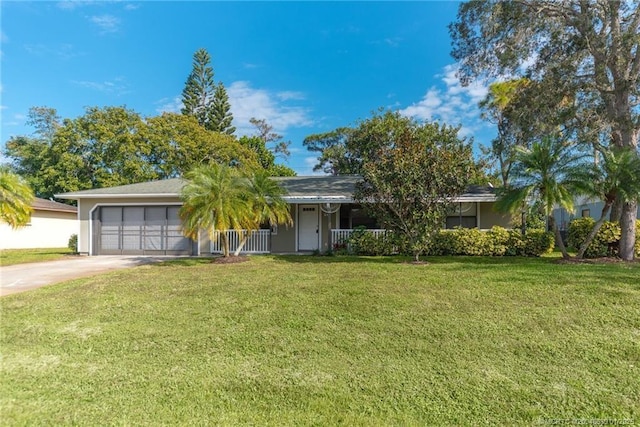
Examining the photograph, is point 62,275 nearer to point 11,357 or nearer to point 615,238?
point 11,357

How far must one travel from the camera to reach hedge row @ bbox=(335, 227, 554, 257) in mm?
11656

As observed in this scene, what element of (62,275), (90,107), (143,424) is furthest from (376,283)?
(90,107)

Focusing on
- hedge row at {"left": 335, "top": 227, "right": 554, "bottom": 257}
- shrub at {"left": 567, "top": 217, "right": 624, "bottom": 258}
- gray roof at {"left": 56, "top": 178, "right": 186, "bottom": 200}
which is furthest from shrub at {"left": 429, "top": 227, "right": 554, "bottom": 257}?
gray roof at {"left": 56, "top": 178, "right": 186, "bottom": 200}

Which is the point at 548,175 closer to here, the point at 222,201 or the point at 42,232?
the point at 222,201

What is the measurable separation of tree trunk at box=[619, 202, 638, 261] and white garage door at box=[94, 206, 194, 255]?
14.9 metres

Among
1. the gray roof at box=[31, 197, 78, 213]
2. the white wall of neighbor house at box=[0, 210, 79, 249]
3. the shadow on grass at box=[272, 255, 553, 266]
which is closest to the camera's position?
the shadow on grass at box=[272, 255, 553, 266]

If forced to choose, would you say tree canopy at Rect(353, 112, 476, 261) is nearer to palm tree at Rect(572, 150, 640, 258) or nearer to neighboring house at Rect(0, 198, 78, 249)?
palm tree at Rect(572, 150, 640, 258)

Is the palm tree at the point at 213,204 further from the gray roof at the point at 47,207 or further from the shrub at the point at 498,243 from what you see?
the gray roof at the point at 47,207

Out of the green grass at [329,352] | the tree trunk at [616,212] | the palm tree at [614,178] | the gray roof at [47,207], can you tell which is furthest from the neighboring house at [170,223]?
the gray roof at [47,207]

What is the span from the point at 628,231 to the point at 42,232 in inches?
1088

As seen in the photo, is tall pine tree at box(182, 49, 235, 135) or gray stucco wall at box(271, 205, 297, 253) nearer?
gray stucco wall at box(271, 205, 297, 253)

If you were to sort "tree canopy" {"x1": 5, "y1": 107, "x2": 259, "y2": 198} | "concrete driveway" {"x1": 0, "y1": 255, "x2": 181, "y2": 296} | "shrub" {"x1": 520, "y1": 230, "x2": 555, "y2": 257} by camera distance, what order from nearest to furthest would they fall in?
"concrete driveway" {"x1": 0, "y1": 255, "x2": 181, "y2": 296}
"shrub" {"x1": 520, "y1": 230, "x2": 555, "y2": 257}
"tree canopy" {"x1": 5, "y1": 107, "x2": 259, "y2": 198}

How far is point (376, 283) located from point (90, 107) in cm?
2767

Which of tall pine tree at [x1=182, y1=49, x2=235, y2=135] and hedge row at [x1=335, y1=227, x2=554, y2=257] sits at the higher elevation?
tall pine tree at [x1=182, y1=49, x2=235, y2=135]
